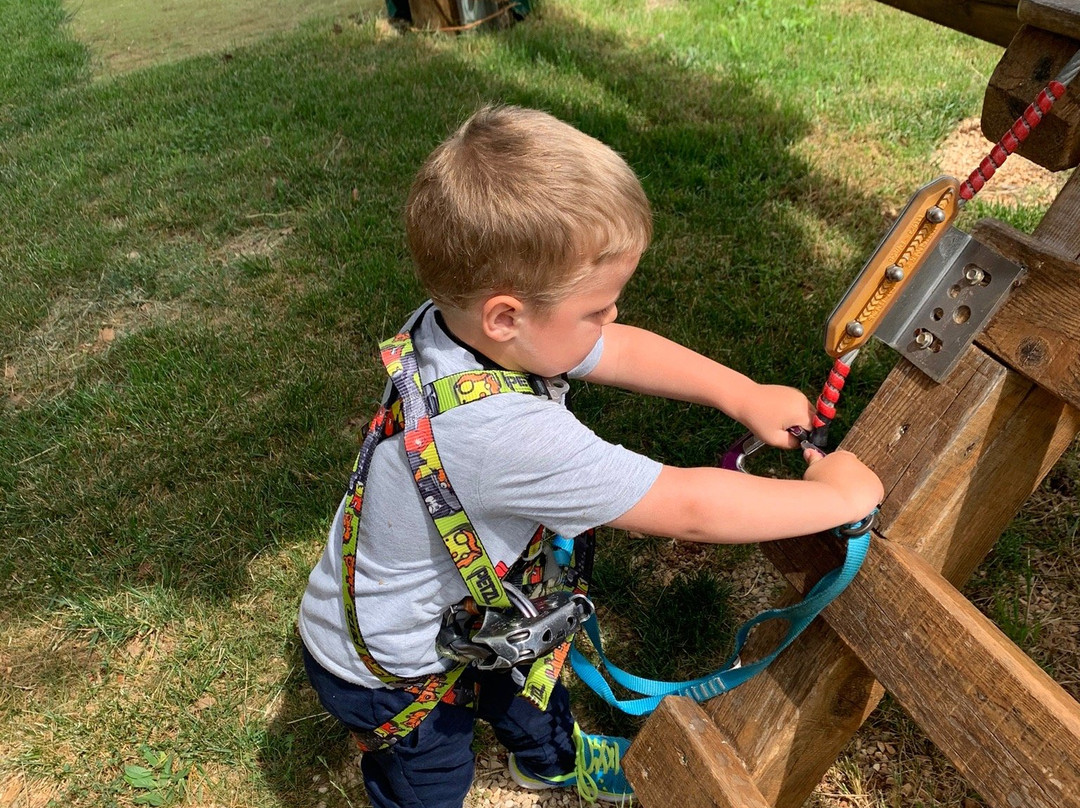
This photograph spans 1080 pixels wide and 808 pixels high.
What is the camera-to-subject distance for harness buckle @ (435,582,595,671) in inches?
63.2

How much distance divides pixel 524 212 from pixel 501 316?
195mm

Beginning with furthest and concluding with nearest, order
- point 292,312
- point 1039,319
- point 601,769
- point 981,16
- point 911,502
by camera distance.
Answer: point 292,312, point 981,16, point 601,769, point 911,502, point 1039,319

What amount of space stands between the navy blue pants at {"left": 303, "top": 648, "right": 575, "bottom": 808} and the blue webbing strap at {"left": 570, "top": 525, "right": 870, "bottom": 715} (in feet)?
0.86

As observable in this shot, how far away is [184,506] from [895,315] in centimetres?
258

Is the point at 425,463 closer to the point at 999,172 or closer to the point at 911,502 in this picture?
the point at 911,502

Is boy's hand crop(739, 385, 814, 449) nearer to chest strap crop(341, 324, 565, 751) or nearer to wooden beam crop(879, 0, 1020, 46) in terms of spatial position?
chest strap crop(341, 324, 565, 751)

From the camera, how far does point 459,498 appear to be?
4.93ft

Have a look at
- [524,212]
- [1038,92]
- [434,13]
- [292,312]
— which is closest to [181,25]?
[434,13]

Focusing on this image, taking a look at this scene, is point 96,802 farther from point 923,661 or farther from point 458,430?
point 923,661

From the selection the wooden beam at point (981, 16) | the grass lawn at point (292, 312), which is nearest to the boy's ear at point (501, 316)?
the grass lawn at point (292, 312)

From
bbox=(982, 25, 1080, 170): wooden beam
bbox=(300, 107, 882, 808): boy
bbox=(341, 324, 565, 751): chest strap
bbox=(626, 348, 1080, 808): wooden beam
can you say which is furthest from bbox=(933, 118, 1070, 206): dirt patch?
bbox=(341, 324, 565, 751): chest strap

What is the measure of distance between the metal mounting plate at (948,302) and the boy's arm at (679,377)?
15.3 inches

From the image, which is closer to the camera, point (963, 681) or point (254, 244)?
point (963, 681)

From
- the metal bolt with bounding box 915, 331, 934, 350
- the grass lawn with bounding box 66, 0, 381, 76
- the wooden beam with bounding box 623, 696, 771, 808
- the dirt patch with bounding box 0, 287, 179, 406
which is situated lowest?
the grass lawn with bounding box 66, 0, 381, 76
